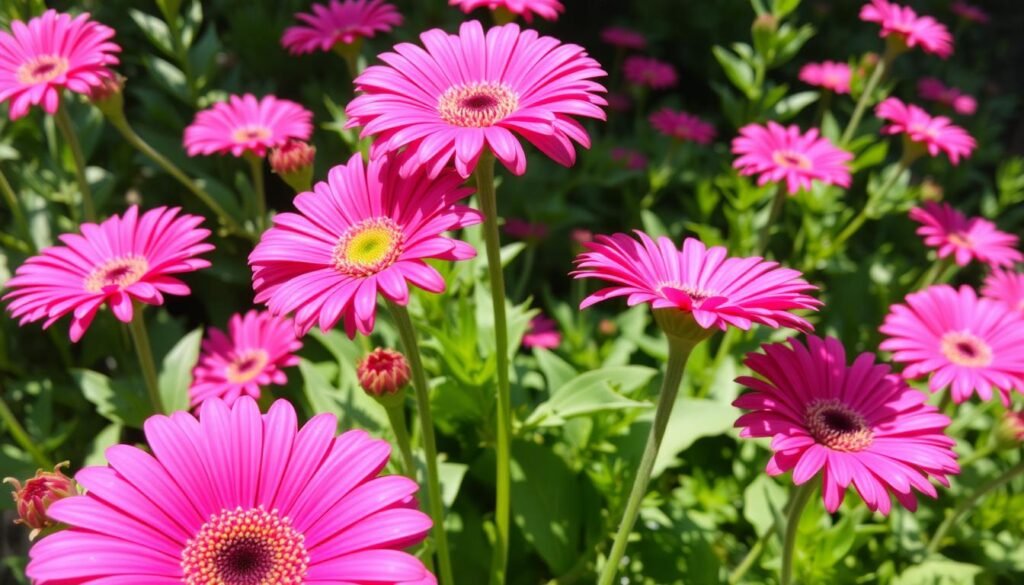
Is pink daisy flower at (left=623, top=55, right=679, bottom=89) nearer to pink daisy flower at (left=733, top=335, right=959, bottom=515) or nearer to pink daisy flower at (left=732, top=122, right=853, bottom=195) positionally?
pink daisy flower at (left=732, top=122, right=853, bottom=195)

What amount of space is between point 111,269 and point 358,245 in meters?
0.73

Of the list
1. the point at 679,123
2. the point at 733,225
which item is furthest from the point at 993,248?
the point at 679,123

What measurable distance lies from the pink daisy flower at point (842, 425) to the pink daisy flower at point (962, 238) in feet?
4.02

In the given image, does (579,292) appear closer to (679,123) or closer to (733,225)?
(733,225)

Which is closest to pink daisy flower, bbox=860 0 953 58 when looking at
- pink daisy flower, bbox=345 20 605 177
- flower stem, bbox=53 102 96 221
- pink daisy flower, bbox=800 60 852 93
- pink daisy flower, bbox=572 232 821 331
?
pink daisy flower, bbox=800 60 852 93

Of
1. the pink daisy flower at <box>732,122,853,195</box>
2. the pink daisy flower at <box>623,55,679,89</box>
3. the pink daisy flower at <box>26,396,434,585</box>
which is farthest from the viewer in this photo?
the pink daisy flower at <box>623,55,679,89</box>

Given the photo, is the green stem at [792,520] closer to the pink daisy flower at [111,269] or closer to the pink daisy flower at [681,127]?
the pink daisy flower at [111,269]

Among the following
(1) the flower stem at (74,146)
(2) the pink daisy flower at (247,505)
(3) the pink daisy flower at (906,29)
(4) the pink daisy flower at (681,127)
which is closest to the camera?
(2) the pink daisy flower at (247,505)

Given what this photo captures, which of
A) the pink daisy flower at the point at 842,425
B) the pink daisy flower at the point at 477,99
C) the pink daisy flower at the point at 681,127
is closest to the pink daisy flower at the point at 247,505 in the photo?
the pink daisy flower at the point at 477,99

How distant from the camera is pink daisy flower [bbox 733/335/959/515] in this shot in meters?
1.30

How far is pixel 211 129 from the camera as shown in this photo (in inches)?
92.5

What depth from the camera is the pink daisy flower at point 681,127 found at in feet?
10.6

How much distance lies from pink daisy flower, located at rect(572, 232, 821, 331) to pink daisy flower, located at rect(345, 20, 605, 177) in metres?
0.21

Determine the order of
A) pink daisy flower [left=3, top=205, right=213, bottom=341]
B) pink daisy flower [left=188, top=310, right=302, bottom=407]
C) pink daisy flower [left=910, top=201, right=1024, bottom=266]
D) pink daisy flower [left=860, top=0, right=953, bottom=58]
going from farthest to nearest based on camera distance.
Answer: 1. pink daisy flower [left=860, top=0, right=953, bottom=58]
2. pink daisy flower [left=910, top=201, right=1024, bottom=266]
3. pink daisy flower [left=188, top=310, right=302, bottom=407]
4. pink daisy flower [left=3, top=205, right=213, bottom=341]
